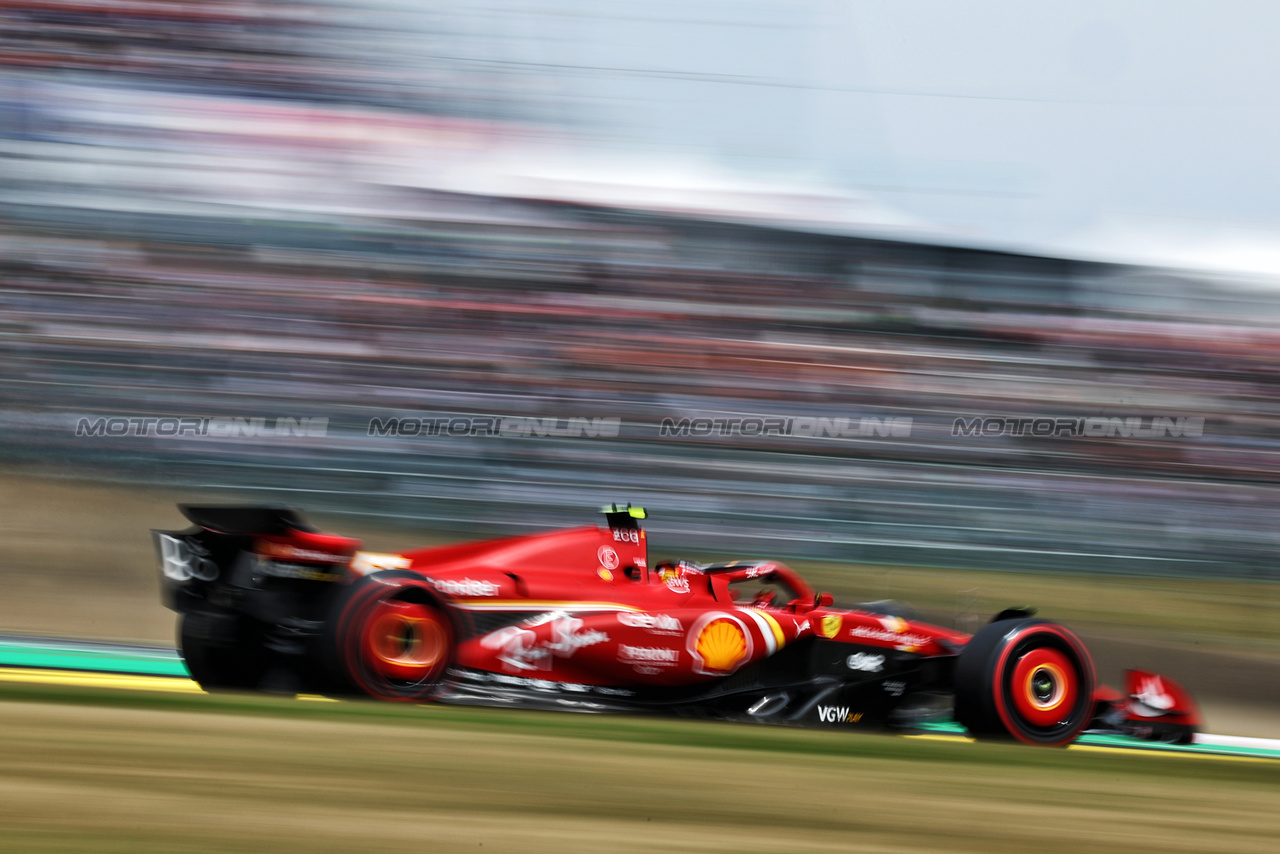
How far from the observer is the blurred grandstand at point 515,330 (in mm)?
8195

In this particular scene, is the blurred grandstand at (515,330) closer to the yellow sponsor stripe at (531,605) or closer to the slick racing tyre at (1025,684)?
the slick racing tyre at (1025,684)

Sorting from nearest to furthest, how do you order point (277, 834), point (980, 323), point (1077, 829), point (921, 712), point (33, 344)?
1. point (277, 834)
2. point (1077, 829)
3. point (921, 712)
4. point (33, 344)
5. point (980, 323)

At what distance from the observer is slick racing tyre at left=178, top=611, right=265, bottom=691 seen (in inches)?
164

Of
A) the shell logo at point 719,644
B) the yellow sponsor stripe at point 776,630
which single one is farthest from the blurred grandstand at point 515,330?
the shell logo at point 719,644

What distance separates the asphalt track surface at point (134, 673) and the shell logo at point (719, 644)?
0.88 metres

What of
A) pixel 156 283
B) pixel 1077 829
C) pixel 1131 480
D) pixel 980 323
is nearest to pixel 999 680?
pixel 1077 829

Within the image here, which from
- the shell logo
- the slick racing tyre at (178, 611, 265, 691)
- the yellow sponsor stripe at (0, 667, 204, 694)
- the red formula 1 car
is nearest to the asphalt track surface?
the yellow sponsor stripe at (0, 667, 204, 694)

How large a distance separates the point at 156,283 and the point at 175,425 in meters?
1.16

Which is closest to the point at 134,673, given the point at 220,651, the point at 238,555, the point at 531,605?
the point at 220,651

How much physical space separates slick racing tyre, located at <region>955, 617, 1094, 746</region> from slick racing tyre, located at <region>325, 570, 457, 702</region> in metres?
1.95

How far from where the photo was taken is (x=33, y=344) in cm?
841

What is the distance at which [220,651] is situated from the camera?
429 centimetres

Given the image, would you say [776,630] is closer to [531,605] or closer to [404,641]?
[531,605]

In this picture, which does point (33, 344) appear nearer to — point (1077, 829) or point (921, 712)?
point (921, 712)
